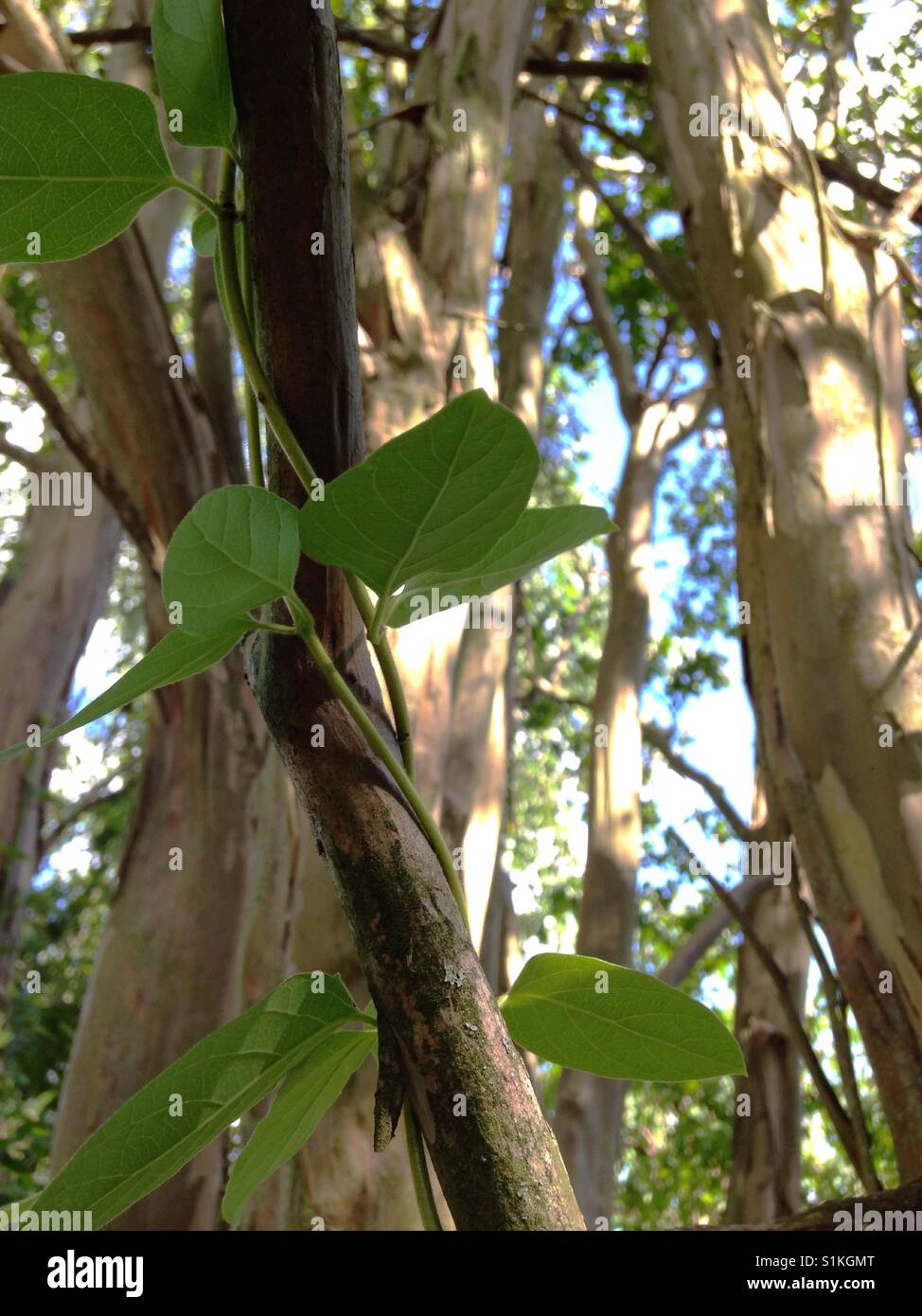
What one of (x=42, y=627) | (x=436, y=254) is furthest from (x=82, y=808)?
(x=436, y=254)

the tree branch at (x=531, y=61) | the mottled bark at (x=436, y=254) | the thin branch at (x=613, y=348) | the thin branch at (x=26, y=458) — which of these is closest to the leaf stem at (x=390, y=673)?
the mottled bark at (x=436, y=254)

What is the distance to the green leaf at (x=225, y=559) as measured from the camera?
0.98 ft

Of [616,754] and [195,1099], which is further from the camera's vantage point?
[616,754]

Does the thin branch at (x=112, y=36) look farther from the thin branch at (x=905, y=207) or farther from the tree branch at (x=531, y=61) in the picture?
the thin branch at (x=905, y=207)

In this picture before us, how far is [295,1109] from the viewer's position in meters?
0.36

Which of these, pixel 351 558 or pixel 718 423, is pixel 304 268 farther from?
pixel 718 423

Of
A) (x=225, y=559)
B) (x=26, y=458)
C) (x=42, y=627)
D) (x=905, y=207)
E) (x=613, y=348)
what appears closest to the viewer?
(x=225, y=559)

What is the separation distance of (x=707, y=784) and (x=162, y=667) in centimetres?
303

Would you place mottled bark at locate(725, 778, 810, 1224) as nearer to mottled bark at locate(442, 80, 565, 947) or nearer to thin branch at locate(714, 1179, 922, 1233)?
mottled bark at locate(442, 80, 565, 947)

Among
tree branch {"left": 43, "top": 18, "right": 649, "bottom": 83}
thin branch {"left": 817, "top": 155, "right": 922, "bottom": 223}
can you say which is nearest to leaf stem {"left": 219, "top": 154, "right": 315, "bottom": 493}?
thin branch {"left": 817, "top": 155, "right": 922, "bottom": 223}

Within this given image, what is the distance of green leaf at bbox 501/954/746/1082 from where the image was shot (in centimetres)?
37

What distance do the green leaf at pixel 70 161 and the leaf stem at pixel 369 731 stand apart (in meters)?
0.14

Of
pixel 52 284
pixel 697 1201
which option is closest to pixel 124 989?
pixel 52 284

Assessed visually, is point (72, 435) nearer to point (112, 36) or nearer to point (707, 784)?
point (112, 36)
